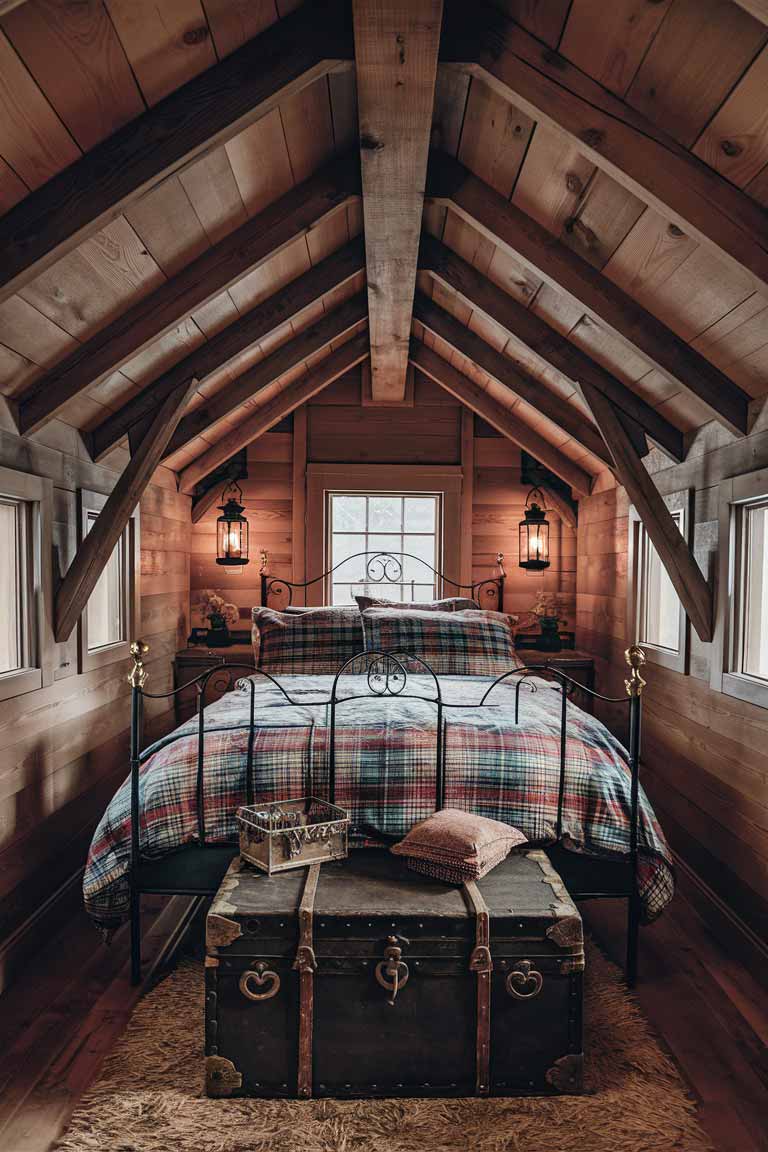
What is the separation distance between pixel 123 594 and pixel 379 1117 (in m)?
2.71

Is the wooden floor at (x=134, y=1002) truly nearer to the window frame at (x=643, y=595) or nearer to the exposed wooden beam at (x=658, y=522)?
the window frame at (x=643, y=595)

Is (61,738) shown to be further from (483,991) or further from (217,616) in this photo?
(217,616)

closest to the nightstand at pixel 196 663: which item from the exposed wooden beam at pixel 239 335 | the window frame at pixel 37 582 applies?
the exposed wooden beam at pixel 239 335

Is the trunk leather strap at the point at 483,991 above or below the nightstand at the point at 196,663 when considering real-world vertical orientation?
below

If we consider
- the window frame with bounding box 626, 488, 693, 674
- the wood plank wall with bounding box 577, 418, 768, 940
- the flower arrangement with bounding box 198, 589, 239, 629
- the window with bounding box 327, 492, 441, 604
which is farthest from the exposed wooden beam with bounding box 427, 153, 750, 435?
the flower arrangement with bounding box 198, 589, 239, 629

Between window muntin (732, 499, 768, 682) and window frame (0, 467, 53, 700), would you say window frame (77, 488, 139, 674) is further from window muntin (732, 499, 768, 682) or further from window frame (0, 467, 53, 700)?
window muntin (732, 499, 768, 682)

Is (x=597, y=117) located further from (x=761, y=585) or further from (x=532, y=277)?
(x=761, y=585)

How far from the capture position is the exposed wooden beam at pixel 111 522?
3.07 m

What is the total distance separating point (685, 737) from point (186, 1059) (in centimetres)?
230

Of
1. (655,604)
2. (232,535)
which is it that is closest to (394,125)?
(655,604)

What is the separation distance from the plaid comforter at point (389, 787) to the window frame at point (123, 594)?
0.84 meters

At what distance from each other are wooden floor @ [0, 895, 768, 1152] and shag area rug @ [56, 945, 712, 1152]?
68 mm

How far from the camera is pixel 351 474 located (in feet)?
17.6

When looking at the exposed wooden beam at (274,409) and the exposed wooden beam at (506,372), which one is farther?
the exposed wooden beam at (274,409)
